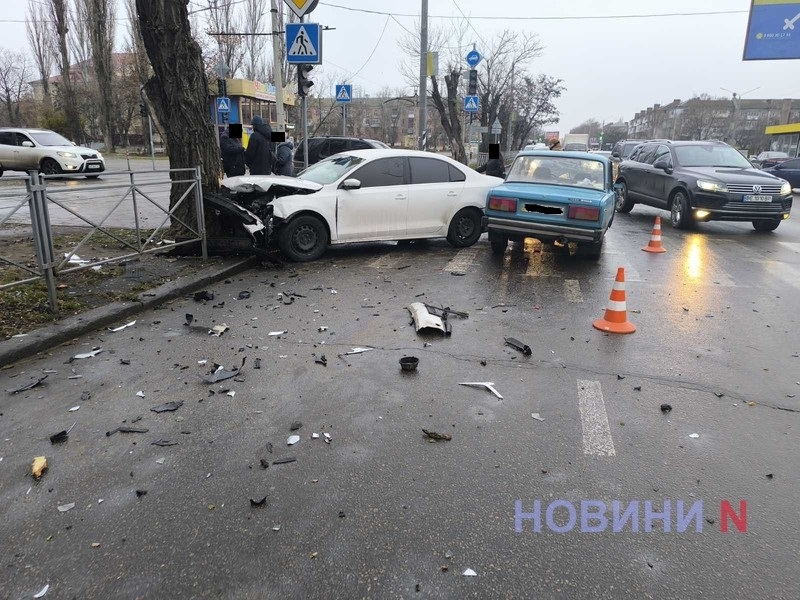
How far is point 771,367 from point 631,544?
310 cm

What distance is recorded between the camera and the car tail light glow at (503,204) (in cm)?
870

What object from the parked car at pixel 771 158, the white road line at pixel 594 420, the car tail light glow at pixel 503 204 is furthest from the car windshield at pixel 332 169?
the parked car at pixel 771 158

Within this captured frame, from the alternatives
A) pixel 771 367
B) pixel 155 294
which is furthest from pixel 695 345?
pixel 155 294

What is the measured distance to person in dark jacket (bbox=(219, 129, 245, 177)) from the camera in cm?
1155

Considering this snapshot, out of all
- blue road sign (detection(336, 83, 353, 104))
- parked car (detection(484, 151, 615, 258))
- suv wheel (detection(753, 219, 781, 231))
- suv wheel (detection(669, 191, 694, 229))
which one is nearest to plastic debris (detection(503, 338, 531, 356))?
parked car (detection(484, 151, 615, 258))

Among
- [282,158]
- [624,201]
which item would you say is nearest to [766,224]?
[624,201]

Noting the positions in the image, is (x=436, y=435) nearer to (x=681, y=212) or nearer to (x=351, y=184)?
(x=351, y=184)

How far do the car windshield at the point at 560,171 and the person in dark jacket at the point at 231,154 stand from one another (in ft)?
18.3

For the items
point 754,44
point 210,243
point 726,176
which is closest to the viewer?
point 210,243

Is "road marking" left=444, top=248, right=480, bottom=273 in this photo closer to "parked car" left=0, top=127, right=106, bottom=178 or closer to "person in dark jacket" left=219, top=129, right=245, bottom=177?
"person in dark jacket" left=219, top=129, right=245, bottom=177

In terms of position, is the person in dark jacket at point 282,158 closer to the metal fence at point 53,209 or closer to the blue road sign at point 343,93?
the metal fence at point 53,209

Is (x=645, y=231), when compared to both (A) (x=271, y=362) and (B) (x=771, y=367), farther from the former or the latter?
(A) (x=271, y=362)

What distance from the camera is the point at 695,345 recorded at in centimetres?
538

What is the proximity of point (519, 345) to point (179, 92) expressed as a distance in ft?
19.7
